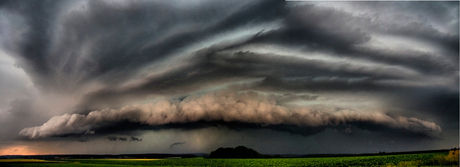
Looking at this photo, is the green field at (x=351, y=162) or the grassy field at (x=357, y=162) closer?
the grassy field at (x=357, y=162)

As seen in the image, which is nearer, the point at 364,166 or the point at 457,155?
the point at 457,155

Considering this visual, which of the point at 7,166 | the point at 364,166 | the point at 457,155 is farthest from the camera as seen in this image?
the point at 7,166

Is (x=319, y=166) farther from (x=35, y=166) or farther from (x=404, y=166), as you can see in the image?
(x=35, y=166)

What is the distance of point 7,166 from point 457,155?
127077 mm

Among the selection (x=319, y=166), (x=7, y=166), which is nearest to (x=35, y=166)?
(x=7, y=166)

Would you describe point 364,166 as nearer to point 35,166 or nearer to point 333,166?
point 333,166

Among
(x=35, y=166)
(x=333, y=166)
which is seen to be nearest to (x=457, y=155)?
(x=333, y=166)

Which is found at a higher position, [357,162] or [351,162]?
[357,162]

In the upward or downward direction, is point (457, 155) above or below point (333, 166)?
above

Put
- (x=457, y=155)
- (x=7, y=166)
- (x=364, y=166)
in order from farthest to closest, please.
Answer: (x=7, y=166), (x=364, y=166), (x=457, y=155)

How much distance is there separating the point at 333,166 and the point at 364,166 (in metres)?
10.8

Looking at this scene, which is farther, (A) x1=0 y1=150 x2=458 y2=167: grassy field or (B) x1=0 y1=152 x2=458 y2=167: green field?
(B) x1=0 y1=152 x2=458 y2=167: green field

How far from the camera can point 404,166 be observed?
60188mm

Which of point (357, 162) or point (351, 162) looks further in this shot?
point (351, 162)
